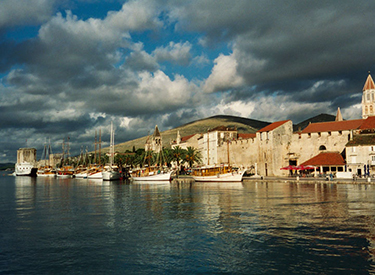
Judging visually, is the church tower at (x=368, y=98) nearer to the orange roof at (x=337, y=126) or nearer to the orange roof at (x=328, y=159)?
the orange roof at (x=337, y=126)

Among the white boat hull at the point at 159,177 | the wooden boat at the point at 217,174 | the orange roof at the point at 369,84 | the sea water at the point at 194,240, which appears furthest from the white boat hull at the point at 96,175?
the orange roof at the point at 369,84

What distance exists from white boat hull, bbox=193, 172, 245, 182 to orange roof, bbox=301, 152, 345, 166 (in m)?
14.4

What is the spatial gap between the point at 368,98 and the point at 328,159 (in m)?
71.3

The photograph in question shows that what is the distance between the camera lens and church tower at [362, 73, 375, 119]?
120312mm

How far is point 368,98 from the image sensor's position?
400 ft

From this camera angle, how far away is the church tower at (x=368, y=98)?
12031 centimetres

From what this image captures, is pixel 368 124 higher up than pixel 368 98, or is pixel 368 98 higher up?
pixel 368 98

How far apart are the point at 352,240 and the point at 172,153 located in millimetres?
84141

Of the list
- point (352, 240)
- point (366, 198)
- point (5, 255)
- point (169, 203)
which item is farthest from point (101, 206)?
point (366, 198)

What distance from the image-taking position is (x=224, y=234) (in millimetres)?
19016

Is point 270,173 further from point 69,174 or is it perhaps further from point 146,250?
point 69,174

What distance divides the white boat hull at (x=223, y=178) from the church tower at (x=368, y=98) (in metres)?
76.7

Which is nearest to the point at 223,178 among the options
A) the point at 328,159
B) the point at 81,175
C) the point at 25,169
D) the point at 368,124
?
the point at 328,159

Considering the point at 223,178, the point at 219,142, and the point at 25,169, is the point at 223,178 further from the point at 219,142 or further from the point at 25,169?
the point at 25,169
